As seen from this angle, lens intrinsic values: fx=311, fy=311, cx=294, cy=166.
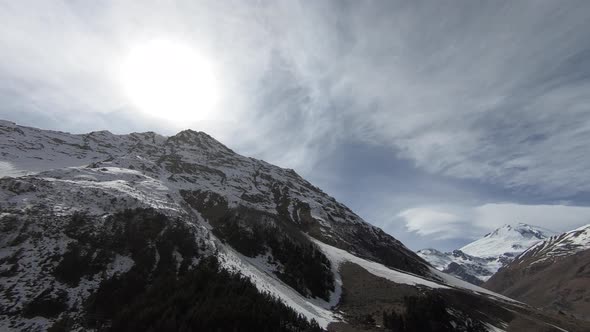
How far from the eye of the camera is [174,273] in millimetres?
36781

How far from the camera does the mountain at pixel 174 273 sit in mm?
27391

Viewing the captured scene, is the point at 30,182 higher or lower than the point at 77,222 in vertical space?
higher

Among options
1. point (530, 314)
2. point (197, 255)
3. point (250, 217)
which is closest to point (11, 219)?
point (197, 255)

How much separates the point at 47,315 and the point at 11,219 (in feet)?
50.6

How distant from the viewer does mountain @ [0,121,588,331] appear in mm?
27391

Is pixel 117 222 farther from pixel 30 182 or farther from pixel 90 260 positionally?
pixel 30 182

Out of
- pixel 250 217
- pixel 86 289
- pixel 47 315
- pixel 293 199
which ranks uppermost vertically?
pixel 293 199

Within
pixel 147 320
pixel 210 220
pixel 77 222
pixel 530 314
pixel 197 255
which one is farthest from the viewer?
pixel 210 220

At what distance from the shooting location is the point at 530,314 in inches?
2448

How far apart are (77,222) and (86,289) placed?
12371 millimetres

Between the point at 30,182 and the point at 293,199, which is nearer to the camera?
the point at 30,182

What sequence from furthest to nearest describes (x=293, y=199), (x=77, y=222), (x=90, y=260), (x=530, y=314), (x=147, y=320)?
(x=293, y=199) < (x=530, y=314) < (x=77, y=222) < (x=90, y=260) < (x=147, y=320)

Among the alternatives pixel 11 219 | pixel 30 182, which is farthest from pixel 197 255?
pixel 30 182

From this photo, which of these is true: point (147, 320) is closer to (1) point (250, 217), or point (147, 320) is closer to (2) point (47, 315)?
(2) point (47, 315)
